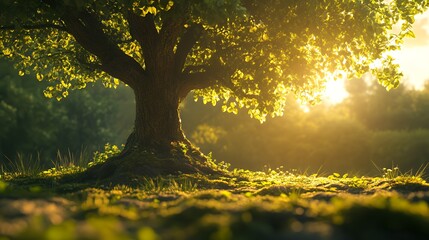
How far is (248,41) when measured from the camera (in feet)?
65.3

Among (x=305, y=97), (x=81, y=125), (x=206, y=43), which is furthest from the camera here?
(x=81, y=125)

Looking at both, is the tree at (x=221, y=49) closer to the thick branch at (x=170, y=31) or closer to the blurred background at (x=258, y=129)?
the thick branch at (x=170, y=31)

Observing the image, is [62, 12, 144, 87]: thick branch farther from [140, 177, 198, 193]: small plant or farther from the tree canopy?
[140, 177, 198, 193]: small plant

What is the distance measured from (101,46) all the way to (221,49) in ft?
14.2

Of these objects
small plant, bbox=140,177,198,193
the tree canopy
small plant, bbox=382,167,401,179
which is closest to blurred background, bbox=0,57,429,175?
the tree canopy

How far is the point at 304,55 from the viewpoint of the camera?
19.6 meters

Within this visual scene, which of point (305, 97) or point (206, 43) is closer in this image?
point (206, 43)

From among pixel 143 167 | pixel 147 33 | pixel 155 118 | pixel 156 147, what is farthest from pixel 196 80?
pixel 143 167

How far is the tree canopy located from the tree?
3 cm

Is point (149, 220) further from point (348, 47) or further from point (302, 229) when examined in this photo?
point (348, 47)

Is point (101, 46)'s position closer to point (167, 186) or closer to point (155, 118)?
point (155, 118)

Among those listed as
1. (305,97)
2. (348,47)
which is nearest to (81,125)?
(305,97)

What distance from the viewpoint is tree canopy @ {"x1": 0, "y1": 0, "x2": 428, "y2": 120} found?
1686 cm

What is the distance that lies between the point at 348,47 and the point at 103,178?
29.2 ft
